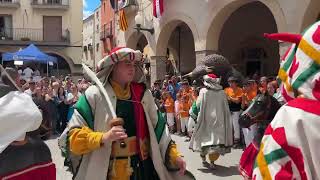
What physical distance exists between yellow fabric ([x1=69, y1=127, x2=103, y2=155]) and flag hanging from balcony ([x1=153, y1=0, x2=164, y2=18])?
14.8 m

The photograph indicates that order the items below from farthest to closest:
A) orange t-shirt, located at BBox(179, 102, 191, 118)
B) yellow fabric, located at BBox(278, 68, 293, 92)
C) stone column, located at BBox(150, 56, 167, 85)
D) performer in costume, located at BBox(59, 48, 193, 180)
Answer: stone column, located at BBox(150, 56, 167, 85) → orange t-shirt, located at BBox(179, 102, 191, 118) → performer in costume, located at BBox(59, 48, 193, 180) → yellow fabric, located at BBox(278, 68, 293, 92)

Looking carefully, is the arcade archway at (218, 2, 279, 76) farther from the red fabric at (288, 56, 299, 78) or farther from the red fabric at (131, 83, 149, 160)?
the red fabric at (288, 56, 299, 78)

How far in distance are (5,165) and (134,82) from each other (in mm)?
1457

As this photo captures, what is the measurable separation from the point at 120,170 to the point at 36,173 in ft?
3.04

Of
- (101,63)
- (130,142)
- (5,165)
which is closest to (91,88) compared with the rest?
(101,63)

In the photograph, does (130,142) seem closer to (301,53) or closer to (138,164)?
(138,164)

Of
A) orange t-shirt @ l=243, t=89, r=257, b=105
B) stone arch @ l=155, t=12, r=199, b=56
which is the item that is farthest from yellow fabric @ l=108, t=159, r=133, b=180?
stone arch @ l=155, t=12, r=199, b=56

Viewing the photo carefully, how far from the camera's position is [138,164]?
11.6ft

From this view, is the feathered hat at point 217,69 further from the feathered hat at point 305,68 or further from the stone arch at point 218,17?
the feathered hat at point 305,68

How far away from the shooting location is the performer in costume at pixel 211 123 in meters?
8.47

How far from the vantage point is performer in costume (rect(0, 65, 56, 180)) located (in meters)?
2.23

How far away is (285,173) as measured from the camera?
5.99ft

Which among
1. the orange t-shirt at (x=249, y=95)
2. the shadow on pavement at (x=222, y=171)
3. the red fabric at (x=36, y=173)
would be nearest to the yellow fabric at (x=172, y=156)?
the red fabric at (x=36, y=173)

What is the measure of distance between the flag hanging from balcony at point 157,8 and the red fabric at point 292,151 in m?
16.2
